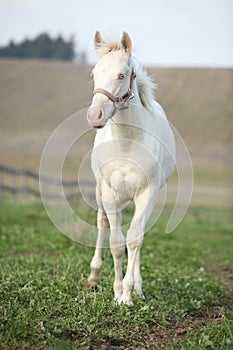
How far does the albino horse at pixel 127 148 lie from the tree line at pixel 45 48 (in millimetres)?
79397

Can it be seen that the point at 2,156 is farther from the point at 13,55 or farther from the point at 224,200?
the point at 13,55

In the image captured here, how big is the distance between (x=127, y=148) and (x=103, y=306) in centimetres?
148

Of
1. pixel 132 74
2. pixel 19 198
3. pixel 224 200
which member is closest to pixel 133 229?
pixel 132 74

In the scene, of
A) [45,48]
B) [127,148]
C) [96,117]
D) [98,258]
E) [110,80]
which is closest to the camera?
[96,117]

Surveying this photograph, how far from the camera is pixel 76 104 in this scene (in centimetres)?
5284

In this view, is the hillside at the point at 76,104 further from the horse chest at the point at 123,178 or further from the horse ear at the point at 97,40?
the horse ear at the point at 97,40

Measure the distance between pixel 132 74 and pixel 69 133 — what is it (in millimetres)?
815

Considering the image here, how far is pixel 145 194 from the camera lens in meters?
5.26

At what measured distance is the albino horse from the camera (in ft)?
15.9

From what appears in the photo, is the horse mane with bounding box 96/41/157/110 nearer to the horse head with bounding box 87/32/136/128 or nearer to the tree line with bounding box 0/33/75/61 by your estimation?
the horse head with bounding box 87/32/136/128

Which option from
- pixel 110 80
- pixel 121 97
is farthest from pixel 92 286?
pixel 110 80

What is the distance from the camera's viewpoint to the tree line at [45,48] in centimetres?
8369

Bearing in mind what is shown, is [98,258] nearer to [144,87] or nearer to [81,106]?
[144,87]

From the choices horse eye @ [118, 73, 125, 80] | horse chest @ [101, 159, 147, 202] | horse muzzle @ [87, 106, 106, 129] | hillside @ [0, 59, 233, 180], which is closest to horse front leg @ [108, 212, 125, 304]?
horse chest @ [101, 159, 147, 202]
